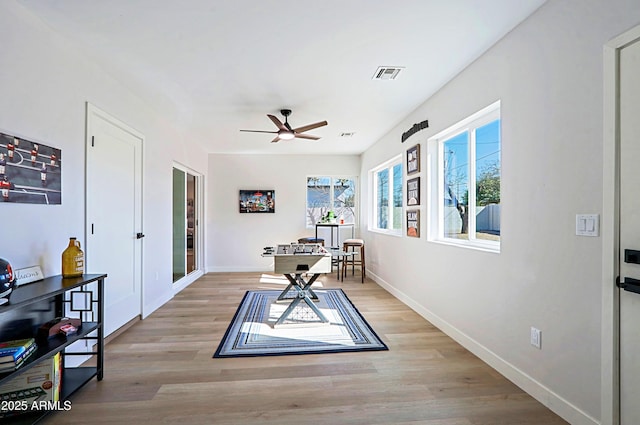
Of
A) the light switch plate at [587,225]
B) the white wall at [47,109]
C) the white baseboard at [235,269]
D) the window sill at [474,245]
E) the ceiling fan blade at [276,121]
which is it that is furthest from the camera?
the white baseboard at [235,269]

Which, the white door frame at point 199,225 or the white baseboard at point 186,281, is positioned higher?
the white door frame at point 199,225

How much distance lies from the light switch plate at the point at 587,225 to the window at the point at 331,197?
17.9ft

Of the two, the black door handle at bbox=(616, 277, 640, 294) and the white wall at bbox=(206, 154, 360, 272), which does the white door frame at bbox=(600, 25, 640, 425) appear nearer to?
the black door handle at bbox=(616, 277, 640, 294)

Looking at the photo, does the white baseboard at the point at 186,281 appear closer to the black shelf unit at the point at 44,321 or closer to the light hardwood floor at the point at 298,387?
the light hardwood floor at the point at 298,387

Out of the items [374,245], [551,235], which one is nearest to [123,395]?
[551,235]

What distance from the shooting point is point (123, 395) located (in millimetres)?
2188

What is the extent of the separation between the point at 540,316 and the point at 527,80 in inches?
63.0

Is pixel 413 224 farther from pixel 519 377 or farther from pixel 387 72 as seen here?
pixel 519 377

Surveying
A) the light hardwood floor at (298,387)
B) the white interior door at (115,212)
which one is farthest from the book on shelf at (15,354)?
the white interior door at (115,212)

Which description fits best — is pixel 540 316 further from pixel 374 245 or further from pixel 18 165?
pixel 374 245

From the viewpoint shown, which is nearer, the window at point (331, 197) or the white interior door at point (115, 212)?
the white interior door at point (115, 212)

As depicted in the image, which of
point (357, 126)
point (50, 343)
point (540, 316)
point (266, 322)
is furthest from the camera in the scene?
point (357, 126)

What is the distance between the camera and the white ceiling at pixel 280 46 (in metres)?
2.12

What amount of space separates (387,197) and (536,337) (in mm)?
3735
